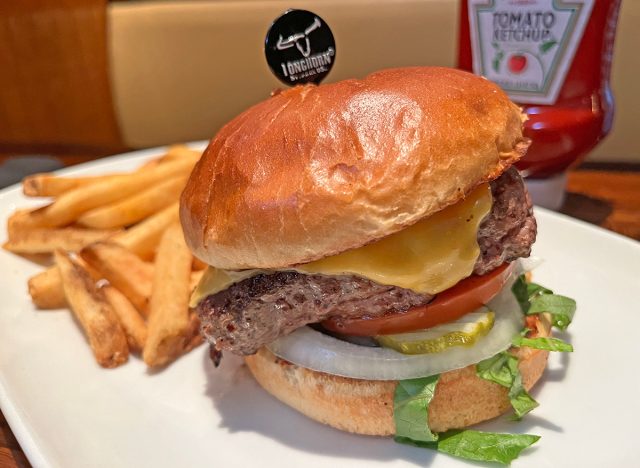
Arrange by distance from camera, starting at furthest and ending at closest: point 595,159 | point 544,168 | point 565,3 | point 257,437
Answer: point 595,159
point 544,168
point 565,3
point 257,437

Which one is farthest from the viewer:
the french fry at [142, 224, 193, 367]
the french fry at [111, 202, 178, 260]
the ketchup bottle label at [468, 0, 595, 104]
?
the ketchup bottle label at [468, 0, 595, 104]

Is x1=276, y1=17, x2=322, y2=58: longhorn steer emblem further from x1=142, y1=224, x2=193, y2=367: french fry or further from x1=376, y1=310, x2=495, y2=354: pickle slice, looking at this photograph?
x1=376, y1=310, x2=495, y2=354: pickle slice

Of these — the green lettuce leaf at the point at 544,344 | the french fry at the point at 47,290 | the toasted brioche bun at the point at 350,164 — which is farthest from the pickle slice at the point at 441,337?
the french fry at the point at 47,290

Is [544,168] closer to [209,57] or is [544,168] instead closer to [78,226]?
[78,226]

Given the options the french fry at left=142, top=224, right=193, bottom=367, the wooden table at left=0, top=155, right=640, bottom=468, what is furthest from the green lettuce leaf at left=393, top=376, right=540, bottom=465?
the wooden table at left=0, top=155, right=640, bottom=468

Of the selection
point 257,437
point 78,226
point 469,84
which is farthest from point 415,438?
point 78,226

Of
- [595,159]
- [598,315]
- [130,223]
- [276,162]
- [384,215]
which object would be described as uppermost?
[276,162]

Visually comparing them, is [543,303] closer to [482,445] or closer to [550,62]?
[482,445]
